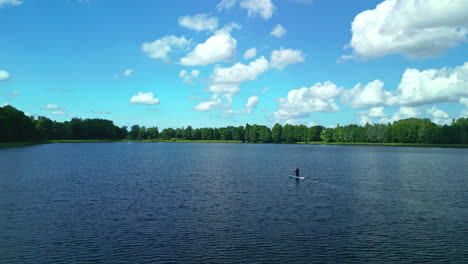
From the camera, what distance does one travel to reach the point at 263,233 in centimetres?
2688

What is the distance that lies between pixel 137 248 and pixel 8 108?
19411 centimetres

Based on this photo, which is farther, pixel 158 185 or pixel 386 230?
pixel 158 185

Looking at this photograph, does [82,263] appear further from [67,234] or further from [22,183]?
[22,183]

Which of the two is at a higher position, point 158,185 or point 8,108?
point 8,108

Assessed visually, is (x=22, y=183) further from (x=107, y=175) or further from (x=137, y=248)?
Result: (x=137, y=248)

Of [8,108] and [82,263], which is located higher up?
[8,108]

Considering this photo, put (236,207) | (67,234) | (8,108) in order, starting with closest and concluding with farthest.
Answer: (67,234) → (236,207) → (8,108)

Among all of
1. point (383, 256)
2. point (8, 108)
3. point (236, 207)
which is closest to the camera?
point (383, 256)

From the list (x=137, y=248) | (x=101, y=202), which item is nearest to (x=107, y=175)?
(x=101, y=202)

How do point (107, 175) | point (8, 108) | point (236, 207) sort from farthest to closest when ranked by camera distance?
point (8, 108), point (107, 175), point (236, 207)

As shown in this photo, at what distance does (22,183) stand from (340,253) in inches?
1933

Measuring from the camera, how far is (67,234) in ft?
85.3

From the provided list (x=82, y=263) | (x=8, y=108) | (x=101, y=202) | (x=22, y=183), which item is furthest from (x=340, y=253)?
(x=8, y=108)

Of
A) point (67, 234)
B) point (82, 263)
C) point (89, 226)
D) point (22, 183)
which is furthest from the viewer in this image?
point (22, 183)
